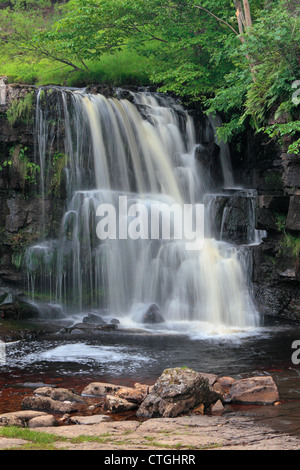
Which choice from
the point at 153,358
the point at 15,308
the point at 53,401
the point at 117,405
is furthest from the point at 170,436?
the point at 15,308

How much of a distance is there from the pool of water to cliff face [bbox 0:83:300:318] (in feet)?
5.14

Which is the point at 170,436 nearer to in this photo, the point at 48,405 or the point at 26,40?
the point at 48,405

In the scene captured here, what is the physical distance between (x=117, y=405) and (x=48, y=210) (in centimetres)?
1077

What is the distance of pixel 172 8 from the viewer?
22422 millimetres

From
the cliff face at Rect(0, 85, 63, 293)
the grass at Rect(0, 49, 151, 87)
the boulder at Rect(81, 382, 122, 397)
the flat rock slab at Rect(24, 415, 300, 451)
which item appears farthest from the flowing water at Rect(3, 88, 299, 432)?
the flat rock slab at Rect(24, 415, 300, 451)

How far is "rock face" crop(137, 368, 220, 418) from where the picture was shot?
8.09 meters

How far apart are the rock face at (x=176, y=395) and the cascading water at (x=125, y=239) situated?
7439mm

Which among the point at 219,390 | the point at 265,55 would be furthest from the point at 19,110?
the point at 219,390

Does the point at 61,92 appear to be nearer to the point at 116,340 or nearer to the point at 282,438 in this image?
the point at 116,340

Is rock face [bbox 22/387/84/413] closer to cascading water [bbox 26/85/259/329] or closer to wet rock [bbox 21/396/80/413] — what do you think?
wet rock [bbox 21/396/80/413]

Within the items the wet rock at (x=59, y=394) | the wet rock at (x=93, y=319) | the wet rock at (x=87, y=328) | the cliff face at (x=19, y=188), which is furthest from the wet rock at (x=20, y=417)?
the cliff face at (x=19, y=188)

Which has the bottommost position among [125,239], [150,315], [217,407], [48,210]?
[217,407]

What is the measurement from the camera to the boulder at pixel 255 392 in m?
8.78

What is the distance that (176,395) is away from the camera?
8.22 meters
